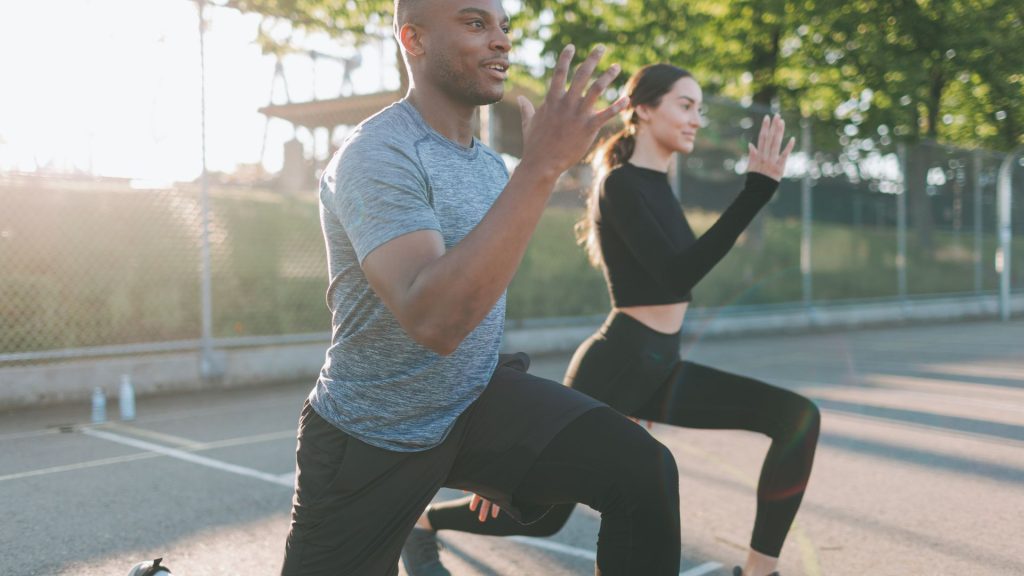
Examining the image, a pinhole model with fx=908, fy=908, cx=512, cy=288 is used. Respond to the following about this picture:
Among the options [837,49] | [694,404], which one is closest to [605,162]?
[694,404]

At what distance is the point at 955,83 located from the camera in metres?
20.2

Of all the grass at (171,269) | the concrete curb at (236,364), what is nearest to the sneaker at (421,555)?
the concrete curb at (236,364)

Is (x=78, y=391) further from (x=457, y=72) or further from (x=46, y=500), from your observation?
(x=457, y=72)

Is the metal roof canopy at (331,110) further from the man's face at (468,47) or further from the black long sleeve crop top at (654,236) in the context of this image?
the man's face at (468,47)

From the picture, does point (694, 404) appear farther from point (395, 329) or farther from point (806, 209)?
point (806, 209)

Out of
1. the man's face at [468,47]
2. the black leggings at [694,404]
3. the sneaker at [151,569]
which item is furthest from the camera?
the black leggings at [694,404]

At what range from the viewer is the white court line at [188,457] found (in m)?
5.31

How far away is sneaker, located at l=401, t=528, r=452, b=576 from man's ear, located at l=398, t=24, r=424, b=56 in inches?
77.3

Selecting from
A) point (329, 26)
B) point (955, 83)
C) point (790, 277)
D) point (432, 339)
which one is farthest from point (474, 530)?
point (955, 83)

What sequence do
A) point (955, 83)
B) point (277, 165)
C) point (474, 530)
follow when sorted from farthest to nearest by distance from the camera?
point (955, 83) < point (277, 165) < point (474, 530)

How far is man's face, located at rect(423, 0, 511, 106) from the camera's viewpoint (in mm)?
2133

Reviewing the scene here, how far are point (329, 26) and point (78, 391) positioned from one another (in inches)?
181

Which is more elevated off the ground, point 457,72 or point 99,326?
point 457,72

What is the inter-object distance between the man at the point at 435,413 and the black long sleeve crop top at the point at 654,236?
3.23 ft
